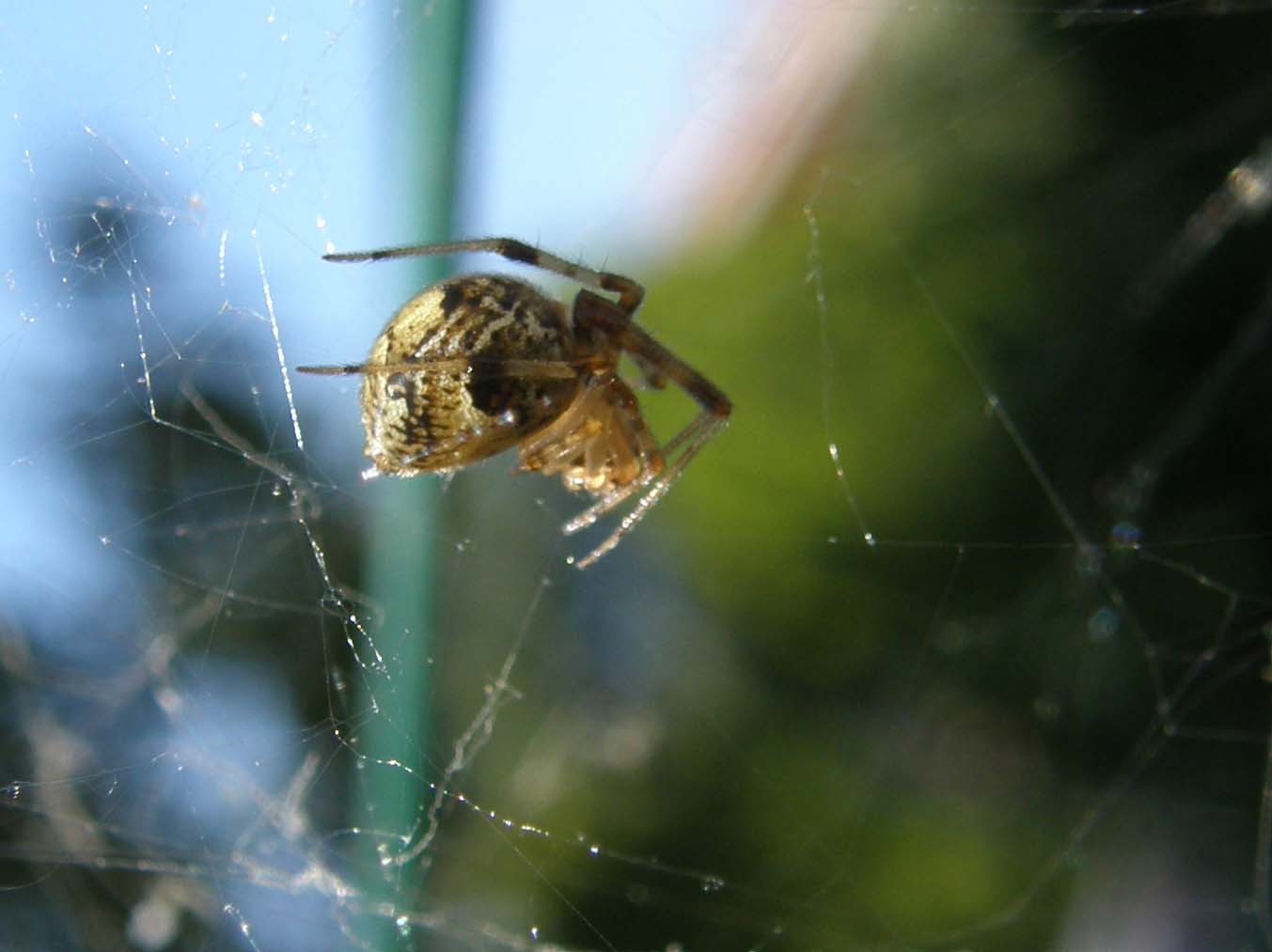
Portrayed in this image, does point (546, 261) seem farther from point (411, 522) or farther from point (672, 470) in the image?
point (411, 522)

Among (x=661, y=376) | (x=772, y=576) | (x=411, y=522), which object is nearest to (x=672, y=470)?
(x=661, y=376)

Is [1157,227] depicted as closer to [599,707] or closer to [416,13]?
[599,707]

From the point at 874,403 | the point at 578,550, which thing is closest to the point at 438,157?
the point at 578,550

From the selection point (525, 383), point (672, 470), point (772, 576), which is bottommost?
point (772, 576)

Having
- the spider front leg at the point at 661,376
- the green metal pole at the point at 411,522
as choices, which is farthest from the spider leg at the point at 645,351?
the green metal pole at the point at 411,522

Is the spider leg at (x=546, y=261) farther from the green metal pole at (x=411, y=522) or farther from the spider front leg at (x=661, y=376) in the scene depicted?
the green metal pole at (x=411, y=522)

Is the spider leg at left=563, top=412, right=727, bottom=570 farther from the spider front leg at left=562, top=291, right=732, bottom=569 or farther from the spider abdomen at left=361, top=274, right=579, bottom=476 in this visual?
the spider abdomen at left=361, top=274, right=579, bottom=476

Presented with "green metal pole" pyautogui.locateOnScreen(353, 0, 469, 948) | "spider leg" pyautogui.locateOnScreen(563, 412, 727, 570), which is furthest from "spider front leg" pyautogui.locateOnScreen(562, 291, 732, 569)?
"green metal pole" pyautogui.locateOnScreen(353, 0, 469, 948)
